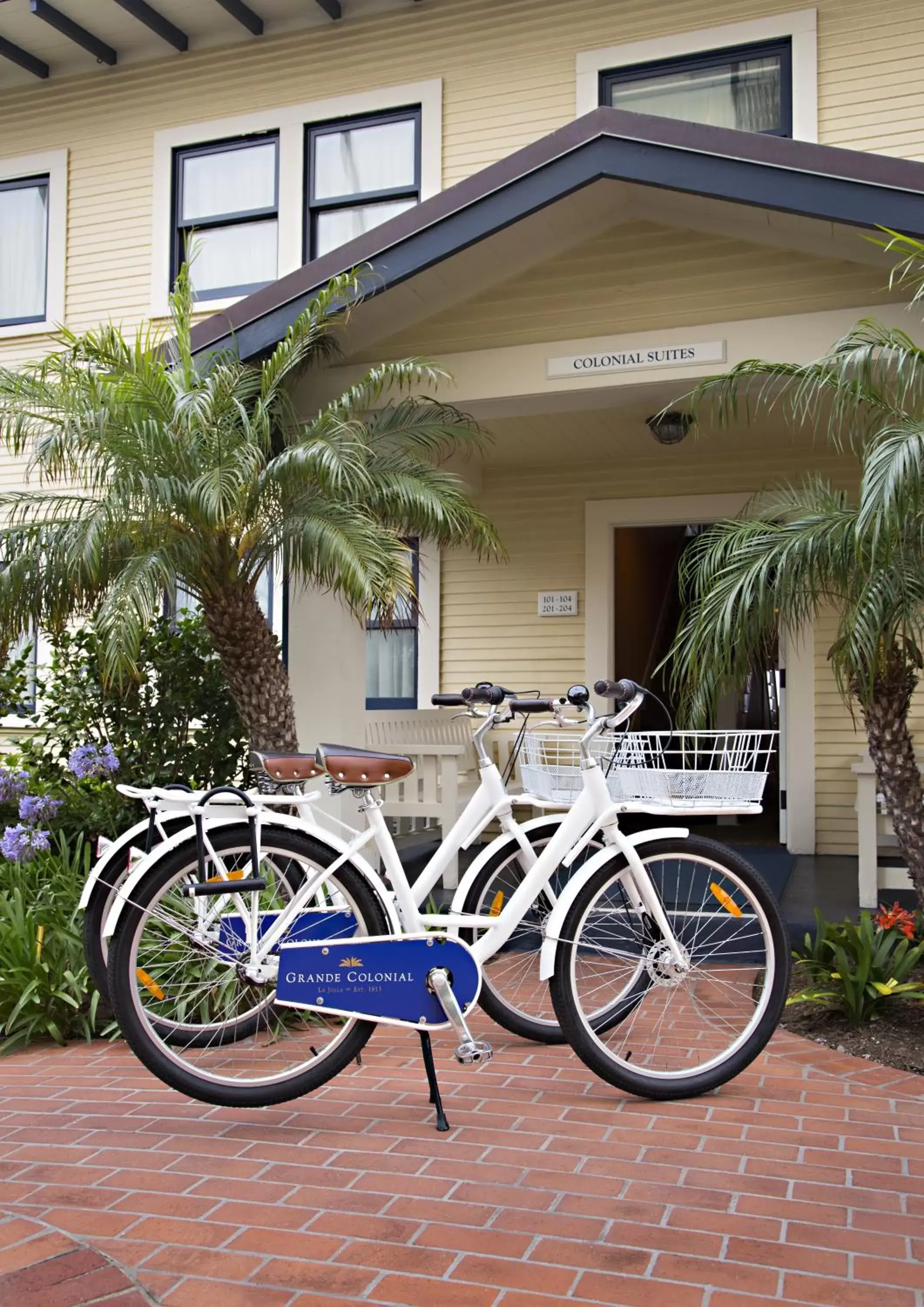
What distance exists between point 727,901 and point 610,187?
372 centimetres

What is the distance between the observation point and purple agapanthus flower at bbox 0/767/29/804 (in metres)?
6.57

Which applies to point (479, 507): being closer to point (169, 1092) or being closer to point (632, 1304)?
point (169, 1092)

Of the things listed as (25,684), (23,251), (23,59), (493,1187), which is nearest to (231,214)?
(23,251)

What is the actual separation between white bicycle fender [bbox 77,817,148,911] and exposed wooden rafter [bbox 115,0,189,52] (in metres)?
8.51

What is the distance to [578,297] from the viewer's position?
6.28 m

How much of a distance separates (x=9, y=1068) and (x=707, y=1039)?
2.59 m

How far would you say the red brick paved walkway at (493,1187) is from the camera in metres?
2.66

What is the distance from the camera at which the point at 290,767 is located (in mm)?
3779

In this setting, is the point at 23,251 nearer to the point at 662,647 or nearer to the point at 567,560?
the point at 567,560

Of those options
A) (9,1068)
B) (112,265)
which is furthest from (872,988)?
(112,265)

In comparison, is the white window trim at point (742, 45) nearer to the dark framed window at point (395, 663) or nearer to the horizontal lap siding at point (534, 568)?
the horizontal lap siding at point (534, 568)

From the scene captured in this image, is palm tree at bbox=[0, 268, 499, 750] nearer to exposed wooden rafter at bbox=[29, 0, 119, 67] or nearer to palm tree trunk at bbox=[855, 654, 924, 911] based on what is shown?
palm tree trunk at bbox=[855, 654, 924, 911]

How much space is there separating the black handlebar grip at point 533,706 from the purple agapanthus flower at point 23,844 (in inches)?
111

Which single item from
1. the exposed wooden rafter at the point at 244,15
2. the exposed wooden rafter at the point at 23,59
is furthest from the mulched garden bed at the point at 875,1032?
the exposed wooden rafter at the point at 23,59
